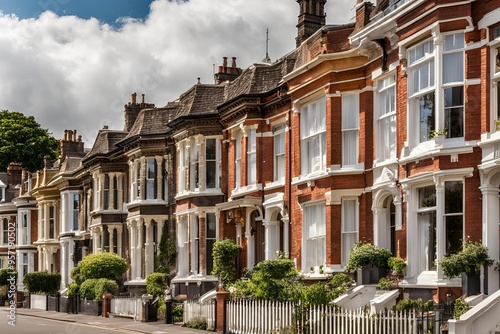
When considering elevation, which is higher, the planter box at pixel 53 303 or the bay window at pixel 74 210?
the bay window at pixel 74 210

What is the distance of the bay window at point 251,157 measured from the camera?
3581 cm

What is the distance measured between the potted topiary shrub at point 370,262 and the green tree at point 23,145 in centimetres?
6250

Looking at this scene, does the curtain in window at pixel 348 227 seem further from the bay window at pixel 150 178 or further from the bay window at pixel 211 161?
the bay window at pixel 150 178

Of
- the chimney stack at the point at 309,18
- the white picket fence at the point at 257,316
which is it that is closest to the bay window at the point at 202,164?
the chimney stack at the point at 309,18

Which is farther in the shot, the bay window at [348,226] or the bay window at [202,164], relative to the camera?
the bay window at [202,164]

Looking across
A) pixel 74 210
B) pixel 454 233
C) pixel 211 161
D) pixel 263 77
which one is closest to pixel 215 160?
pixel 211 161

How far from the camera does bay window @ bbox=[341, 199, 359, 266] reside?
28578 millimetres

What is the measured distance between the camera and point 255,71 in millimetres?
36375

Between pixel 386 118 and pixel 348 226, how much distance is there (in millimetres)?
3700

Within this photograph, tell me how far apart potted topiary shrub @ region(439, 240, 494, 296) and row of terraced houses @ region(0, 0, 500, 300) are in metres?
0.28

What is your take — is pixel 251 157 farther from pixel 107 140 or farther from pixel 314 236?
pixel 107 140

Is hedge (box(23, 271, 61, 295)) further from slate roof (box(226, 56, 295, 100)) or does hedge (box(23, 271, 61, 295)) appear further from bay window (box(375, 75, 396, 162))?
bay window (box(375, 75, 396, 162))

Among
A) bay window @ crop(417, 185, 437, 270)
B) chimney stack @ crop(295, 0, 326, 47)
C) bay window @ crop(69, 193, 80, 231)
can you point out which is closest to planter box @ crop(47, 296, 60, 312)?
bay window @ crop(69, 193, 80, 231)

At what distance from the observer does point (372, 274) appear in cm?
2609
